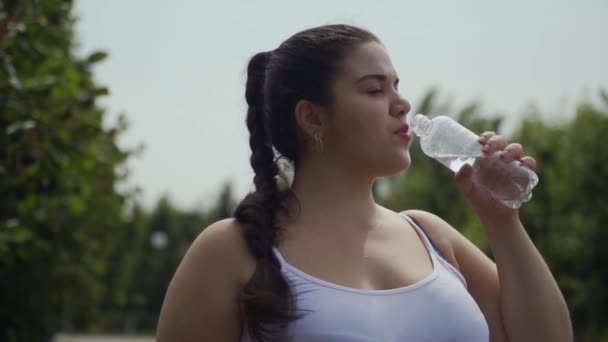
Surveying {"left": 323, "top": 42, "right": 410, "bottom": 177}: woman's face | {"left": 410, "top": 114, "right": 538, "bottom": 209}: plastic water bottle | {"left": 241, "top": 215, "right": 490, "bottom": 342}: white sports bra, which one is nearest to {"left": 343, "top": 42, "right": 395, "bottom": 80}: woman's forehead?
{"left": 323, "top": 42, "right": 410, "bottom": 177}: woman's face

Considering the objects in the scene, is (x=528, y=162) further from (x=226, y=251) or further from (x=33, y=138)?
(x=33, y=138)

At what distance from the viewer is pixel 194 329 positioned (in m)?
2.54

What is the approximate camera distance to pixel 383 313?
2.55 metres

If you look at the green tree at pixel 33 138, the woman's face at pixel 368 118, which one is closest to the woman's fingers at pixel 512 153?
the woman's face at pixel 368 118

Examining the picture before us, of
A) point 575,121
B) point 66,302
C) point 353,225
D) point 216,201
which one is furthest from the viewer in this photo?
point 216,201

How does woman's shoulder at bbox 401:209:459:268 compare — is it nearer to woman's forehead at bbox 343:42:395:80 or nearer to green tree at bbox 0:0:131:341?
woman's forehead at bbox 343:42:395:80

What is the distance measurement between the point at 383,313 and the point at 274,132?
2.62 ft

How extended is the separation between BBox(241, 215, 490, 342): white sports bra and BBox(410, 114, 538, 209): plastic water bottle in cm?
42

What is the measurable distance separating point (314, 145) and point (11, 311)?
26.6 ft

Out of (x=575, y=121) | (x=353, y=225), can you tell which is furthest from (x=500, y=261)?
(x=575, y=121)

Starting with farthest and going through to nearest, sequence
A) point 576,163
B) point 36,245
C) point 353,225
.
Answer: point 576,163 → point 36,245 → point 353,225

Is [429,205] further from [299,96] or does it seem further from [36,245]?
[299,96]

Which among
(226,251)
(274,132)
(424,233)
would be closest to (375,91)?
(274,132)

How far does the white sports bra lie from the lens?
2.50 m
